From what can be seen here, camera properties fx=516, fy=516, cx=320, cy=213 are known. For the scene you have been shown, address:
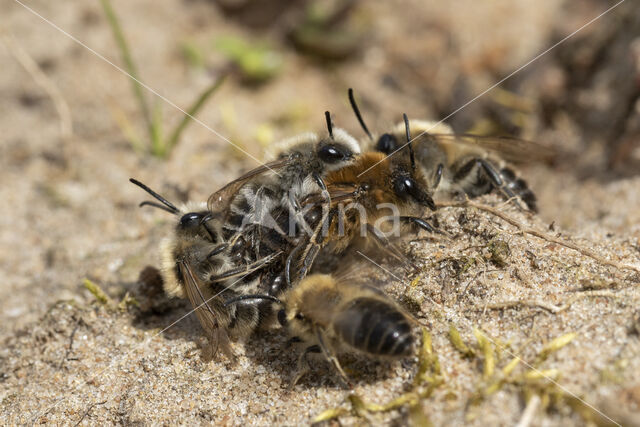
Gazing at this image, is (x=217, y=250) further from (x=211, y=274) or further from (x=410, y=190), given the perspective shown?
(x=410, y=190)

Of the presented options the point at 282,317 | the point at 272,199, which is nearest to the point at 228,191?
the point at 272,199

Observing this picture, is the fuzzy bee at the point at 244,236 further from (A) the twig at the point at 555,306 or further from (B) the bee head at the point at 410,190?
(A) the twig at the point at 555,306

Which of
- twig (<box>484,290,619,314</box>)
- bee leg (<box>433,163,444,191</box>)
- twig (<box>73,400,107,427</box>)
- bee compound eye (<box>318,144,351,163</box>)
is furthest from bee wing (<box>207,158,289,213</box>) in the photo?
twig (<box>484,290,619,314</box>)

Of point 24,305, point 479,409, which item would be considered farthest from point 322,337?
point 24,305

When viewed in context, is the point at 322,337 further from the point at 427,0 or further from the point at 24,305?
the point at 427,0

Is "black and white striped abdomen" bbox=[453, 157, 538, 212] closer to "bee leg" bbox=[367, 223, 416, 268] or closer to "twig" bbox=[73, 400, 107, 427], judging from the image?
"bee leg" bbox=[367, 223, 416, 268]
